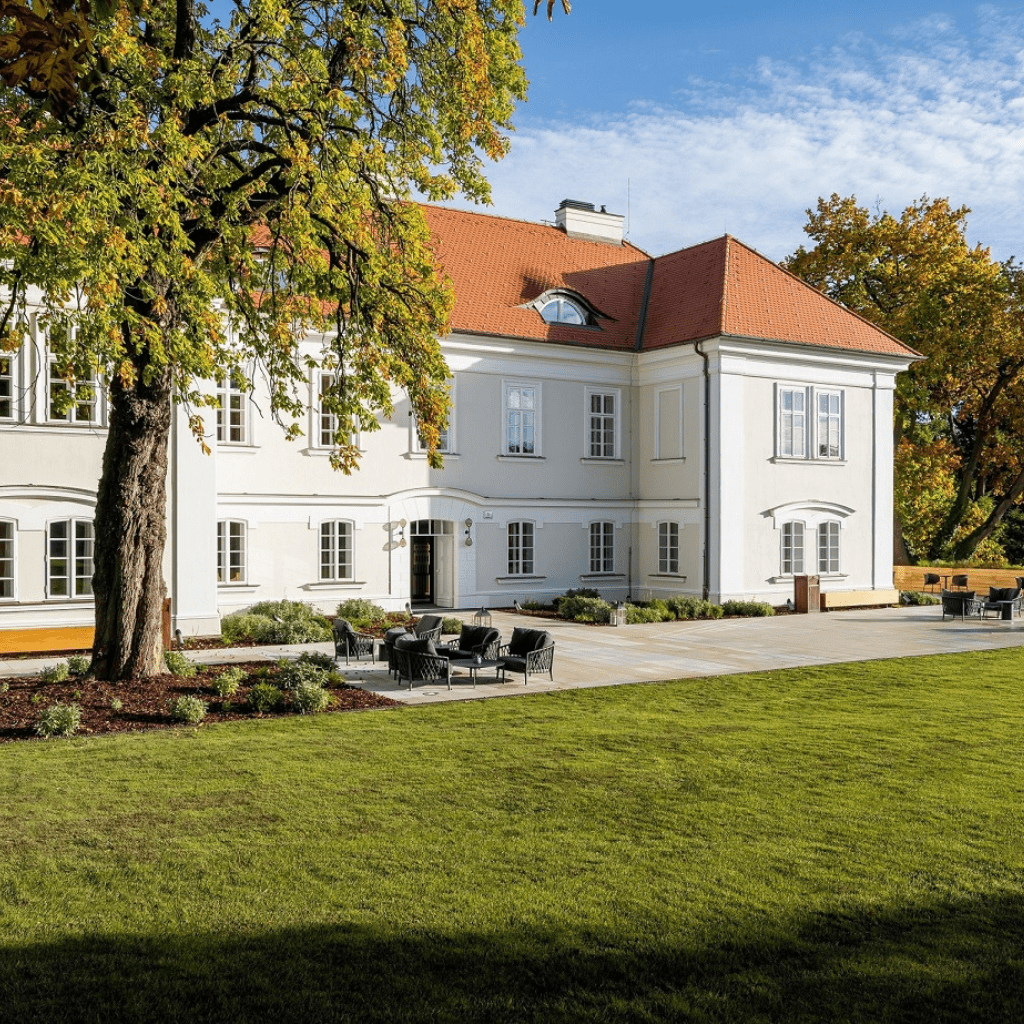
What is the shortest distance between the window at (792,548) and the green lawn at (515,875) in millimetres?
17985

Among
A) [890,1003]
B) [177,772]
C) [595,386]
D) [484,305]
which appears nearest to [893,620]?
[595,386]

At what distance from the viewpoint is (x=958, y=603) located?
28281 mm

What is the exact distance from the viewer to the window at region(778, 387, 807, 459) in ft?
103

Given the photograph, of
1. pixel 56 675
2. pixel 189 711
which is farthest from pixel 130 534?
pixel 189 711

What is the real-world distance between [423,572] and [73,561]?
1004 cm

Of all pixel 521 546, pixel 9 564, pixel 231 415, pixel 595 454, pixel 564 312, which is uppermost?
pixel 564 312

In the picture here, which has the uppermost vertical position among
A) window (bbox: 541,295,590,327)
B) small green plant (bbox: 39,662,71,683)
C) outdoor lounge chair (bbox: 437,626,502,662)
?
window (bbox: 541,295,590,327)

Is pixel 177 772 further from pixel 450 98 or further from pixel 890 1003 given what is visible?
pixel 450 98

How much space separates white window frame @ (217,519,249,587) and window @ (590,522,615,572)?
10.5 m

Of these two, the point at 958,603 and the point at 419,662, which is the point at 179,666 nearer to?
the point at 419,662

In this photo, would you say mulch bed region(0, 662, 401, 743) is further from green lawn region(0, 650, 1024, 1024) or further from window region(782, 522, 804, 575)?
window region(782, 522, 804, 575)

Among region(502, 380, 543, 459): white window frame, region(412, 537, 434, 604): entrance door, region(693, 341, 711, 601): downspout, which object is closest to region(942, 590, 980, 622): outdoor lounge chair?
region(693, 341, 711, 601): downspout

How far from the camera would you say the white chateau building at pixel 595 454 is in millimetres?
26703

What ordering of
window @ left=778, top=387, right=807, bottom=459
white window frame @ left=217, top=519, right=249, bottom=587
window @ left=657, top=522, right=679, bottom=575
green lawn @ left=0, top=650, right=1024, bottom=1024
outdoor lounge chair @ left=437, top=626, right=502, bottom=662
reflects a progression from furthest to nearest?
window @ left=778, top=387, right=807, bottom=459 < window @ left=657, top=522, right=679, bottom=575 < white window frame @ left=217, top=519, right=249, bottom=587 < outdoor lounge chair @ left=437, top=626, right=502, bottom=662 < green lawn @ left=0, top=650, right=1024, bottom=1024
